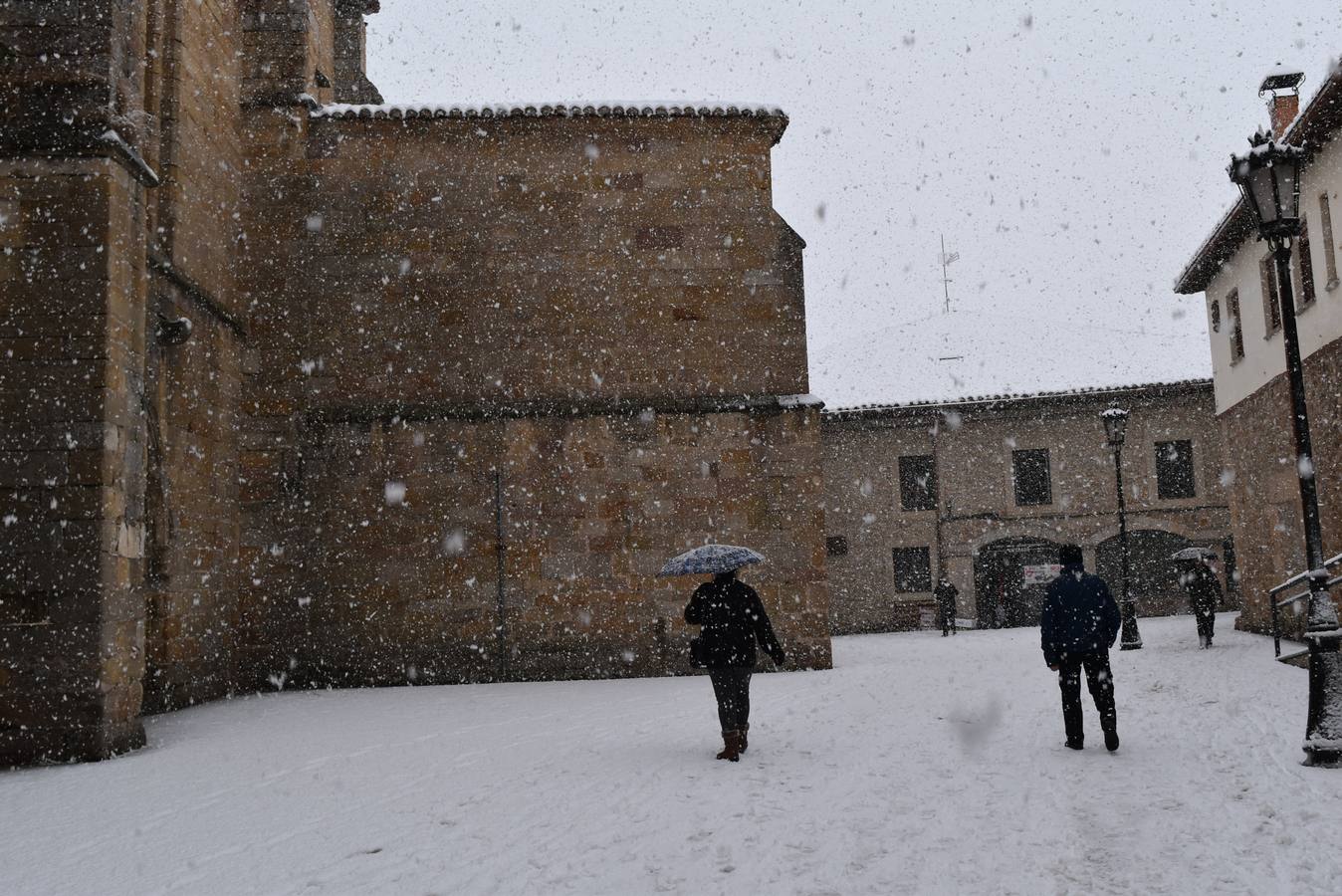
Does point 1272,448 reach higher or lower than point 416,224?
lower

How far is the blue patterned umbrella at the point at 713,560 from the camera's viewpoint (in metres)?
8.04

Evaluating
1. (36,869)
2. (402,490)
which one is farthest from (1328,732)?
(402,490)

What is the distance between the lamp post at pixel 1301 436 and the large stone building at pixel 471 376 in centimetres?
686

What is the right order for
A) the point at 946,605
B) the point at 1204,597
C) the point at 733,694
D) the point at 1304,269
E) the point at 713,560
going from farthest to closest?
the point at 946,605, the point at 1204,597, the point at 1304,269, the point at 713,560, the point at 733,694

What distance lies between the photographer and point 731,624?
308 inches

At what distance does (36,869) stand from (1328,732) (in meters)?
6.97

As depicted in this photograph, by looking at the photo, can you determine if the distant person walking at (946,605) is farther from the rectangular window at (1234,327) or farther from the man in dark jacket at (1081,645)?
the man in dark jacket at (1081,645)

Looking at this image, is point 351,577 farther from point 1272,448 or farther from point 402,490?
point 1272,448

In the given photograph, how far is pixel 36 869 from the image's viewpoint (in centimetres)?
495

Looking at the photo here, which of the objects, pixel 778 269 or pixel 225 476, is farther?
pixel 778 269

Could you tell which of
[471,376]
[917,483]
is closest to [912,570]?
[917,483]

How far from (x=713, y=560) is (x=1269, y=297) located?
12872 millimetres

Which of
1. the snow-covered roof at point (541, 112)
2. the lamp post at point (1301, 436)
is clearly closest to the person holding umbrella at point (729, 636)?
the lamp post at point (1301, 436)

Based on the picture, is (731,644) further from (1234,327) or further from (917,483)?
(917,483)
